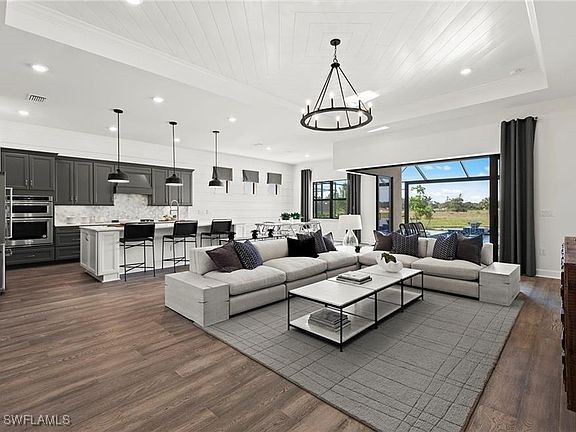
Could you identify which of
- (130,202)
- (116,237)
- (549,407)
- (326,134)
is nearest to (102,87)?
(116,237)

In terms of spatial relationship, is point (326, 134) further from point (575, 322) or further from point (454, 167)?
point (575, 322)

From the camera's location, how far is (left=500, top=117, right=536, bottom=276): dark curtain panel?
5.52 meters

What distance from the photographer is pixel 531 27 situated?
136 inches

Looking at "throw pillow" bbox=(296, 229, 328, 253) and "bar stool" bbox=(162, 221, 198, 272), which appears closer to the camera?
"throw pillow" bbox=(296, 229, 328, 253)

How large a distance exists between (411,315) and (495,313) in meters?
1.01

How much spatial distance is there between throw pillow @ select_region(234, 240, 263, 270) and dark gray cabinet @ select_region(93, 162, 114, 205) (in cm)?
533

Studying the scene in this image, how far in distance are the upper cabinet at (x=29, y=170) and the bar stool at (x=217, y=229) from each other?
11.8ft

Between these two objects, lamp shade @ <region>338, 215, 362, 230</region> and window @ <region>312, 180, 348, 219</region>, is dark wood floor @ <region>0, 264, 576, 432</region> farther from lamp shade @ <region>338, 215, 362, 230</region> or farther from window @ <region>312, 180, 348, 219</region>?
window @ <region>312, 180, 348, 219</region>

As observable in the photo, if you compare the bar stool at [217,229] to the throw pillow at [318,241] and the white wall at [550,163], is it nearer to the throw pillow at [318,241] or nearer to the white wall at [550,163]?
the throw pillow at [318,241]

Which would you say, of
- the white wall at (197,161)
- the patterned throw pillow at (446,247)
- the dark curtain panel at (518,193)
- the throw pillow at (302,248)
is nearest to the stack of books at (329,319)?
the throw pillow at (302,248)

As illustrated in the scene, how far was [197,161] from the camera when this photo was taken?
9852 mm

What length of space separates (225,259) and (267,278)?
606mm

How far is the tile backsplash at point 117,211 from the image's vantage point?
741 cm

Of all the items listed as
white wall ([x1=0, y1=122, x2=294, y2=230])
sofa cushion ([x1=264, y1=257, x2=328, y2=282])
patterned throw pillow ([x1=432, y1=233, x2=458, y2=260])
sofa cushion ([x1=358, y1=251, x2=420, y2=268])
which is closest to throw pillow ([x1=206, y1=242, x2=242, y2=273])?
sofa cushion ([x1=264, y1=257, x2=328, y2=282])
